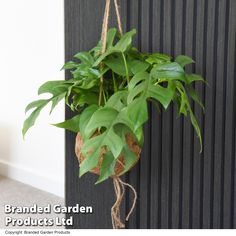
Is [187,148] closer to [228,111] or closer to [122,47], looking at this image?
[228,111]

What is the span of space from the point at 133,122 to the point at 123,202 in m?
0.63

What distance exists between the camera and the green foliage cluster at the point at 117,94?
3.06ft

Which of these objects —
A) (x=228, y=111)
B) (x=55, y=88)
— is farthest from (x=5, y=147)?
(x=228, y=111)

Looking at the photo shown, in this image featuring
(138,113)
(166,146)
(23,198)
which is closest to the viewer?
(138,113)

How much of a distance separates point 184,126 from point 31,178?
1.53 metres

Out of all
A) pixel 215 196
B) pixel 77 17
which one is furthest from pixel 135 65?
pixel 215 196

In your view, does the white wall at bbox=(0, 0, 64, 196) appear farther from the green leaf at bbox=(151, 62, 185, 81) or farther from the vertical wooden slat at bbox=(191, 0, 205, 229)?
the green leaf at bbox=(151, 62, 185, 81)

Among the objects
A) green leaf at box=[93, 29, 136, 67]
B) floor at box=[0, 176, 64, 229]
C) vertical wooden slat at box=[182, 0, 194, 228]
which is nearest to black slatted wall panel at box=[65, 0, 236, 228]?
vertical wooden slat at box=[182, 0, 194, 228]

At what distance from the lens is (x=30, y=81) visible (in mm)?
2428

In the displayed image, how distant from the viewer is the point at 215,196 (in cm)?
130

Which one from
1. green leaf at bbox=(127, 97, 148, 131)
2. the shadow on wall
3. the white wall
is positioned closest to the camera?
green leaf at bbox=(127, 97, 148, 131)

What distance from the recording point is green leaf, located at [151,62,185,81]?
98cm

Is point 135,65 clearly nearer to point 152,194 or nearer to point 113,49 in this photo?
point 113,49

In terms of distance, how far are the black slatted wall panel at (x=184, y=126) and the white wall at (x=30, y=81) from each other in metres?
0.86
